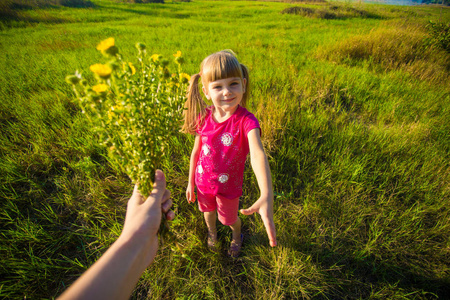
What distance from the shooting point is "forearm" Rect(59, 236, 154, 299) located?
586mm

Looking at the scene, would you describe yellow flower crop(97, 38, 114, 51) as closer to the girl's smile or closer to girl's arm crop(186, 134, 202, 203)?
the girl's smile

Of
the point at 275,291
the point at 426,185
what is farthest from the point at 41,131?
the point at 426,185

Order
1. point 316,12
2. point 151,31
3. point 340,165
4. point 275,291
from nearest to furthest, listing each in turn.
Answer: point 275,291 < point 340,165 < point 151,31 < point 316,12

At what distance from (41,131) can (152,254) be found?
2.35 metres

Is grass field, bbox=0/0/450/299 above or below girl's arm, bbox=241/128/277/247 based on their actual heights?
below

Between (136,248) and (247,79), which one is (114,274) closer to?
(136,248)

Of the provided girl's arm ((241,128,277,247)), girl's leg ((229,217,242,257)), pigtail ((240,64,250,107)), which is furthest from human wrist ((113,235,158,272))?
pigtail ((240,64,250,107))

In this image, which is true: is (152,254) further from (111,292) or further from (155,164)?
(155,164)

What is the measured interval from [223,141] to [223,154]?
0.31 feet

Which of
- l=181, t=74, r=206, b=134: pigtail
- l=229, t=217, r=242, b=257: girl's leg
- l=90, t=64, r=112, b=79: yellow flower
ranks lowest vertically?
l=229, t=217, r=242, b=257: girl's leg

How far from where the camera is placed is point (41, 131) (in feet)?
7.29

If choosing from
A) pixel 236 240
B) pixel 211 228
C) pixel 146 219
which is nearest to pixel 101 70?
pixel 146 219

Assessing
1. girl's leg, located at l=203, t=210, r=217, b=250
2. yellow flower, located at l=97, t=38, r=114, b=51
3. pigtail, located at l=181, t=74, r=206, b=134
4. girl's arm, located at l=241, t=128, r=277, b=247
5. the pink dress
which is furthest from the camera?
girl's leg, located at l=203, t=210, r=217, b=250

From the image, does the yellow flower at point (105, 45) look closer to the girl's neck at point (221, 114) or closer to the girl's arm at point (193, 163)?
the girl's neck at point (221, 114)
